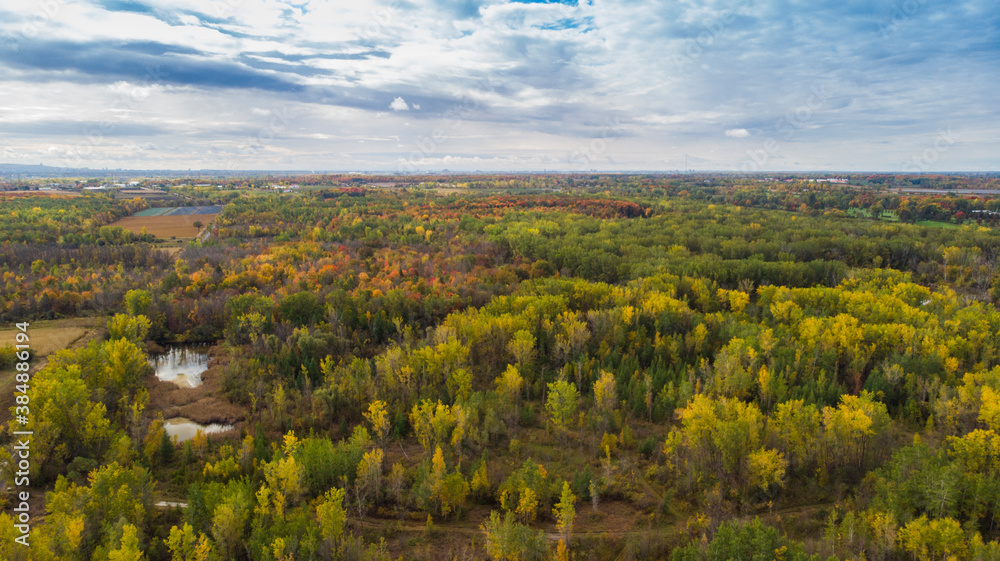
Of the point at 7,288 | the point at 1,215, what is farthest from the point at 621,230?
the point at 1,215

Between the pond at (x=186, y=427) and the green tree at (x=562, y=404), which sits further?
the pond at (x=186, y=427)

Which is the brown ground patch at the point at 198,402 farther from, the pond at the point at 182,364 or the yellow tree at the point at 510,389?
the yellow tree at the point at 510,389

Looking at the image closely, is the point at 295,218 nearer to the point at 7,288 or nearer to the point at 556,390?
the point at 7,288

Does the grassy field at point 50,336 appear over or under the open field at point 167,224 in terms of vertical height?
under

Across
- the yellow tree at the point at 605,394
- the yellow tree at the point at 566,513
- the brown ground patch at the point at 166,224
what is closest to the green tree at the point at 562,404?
the yellow tree at the point at 605,394

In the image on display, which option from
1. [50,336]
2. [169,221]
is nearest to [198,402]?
[50,336]

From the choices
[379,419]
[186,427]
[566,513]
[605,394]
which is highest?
[605,394]

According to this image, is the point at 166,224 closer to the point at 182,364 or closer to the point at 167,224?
the point at 167,224
